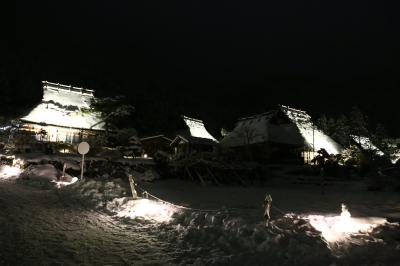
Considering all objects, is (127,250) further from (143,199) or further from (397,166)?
(397,166)

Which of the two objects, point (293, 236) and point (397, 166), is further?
point (397, 166)

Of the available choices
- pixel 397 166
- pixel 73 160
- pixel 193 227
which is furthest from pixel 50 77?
pixel 193 227

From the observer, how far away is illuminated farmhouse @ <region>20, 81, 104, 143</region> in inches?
1312

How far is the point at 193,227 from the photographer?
9.16m

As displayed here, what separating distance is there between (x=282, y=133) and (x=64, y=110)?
79.3 feet

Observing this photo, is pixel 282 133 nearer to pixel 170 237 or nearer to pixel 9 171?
pixel 9 171

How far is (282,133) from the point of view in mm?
40125

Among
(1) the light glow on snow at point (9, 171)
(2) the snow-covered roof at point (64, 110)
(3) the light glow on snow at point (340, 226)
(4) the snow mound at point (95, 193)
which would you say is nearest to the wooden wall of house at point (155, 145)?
(2) the snow-covered roof at point (64, 110)

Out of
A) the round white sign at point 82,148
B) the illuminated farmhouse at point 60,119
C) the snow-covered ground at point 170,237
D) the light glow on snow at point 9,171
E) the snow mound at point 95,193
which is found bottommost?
the snow-covered ground at point 170,237

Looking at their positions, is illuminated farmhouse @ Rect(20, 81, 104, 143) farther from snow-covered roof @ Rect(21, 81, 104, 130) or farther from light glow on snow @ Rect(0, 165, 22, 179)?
light glow on snow @ Rect(0, 165, 22, 179)

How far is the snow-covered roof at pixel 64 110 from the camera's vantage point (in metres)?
33.8

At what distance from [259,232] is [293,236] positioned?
0.77 meters

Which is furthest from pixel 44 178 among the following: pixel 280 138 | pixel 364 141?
pixel 364 141

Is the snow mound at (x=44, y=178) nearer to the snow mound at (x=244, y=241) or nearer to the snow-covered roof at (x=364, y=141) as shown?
the snow mound at (x=244, y=241)
